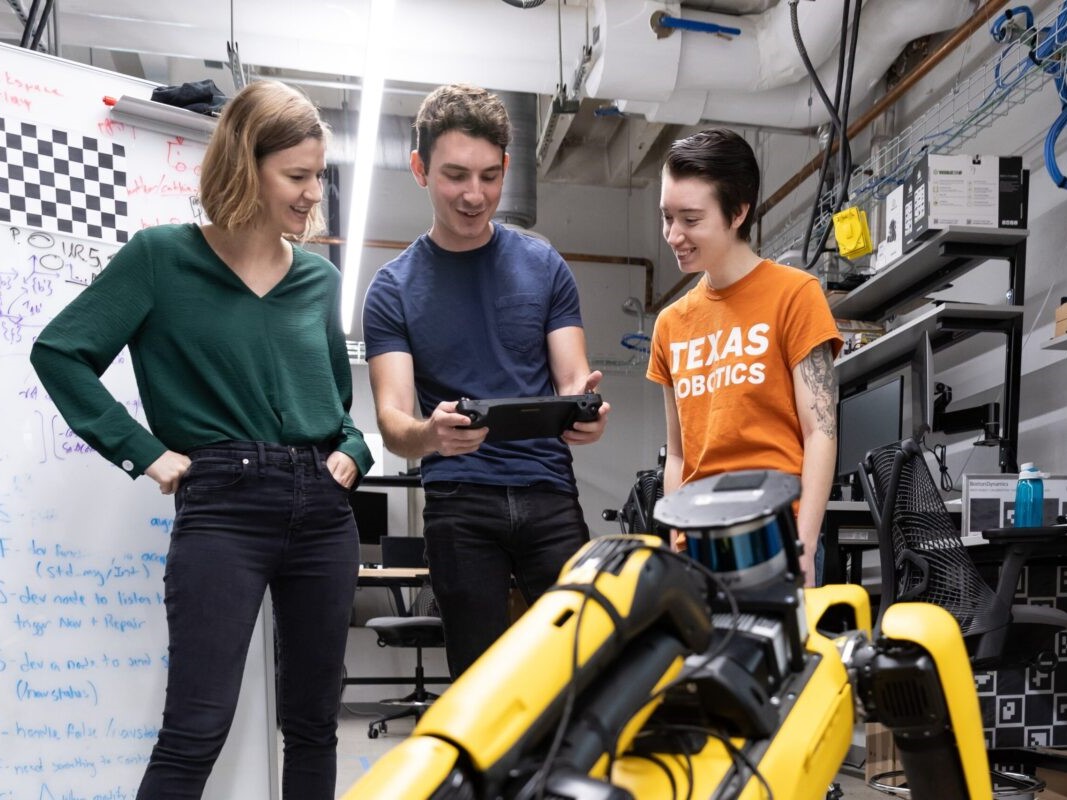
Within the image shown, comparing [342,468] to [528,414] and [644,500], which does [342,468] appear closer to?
[528,414]

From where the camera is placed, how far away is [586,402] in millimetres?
1302

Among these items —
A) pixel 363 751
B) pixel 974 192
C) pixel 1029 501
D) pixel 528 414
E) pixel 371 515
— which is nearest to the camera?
pixel 528 414

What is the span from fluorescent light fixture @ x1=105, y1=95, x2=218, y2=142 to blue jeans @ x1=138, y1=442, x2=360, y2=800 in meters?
0.93

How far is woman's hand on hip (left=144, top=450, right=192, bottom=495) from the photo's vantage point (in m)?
1.42

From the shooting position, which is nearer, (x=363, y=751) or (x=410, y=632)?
(x=363, y=751)

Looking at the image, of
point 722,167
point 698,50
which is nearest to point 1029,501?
point 722,167

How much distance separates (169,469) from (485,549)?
1.59 ft

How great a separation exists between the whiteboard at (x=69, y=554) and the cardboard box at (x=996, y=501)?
213cm

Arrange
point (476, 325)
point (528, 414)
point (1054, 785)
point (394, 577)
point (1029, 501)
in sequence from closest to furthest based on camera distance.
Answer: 1. point (528, 414)
2. point (476, 325)
3. point (1054, 785)
4. point (1029, 501)
5. point (394, 577)

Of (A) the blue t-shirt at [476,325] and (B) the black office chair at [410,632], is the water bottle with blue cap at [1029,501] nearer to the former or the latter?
(A) the blue t-shirt at [476,325]

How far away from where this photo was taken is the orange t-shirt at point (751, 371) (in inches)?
54.2

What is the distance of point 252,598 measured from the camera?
1.41 m

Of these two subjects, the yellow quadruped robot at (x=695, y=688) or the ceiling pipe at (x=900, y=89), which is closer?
the yellow quadruped robot at (x=695, y=688)

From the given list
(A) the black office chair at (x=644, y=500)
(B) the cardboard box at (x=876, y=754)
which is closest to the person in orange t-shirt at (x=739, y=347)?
(B) the cardboard box at (x=876, y=754)
